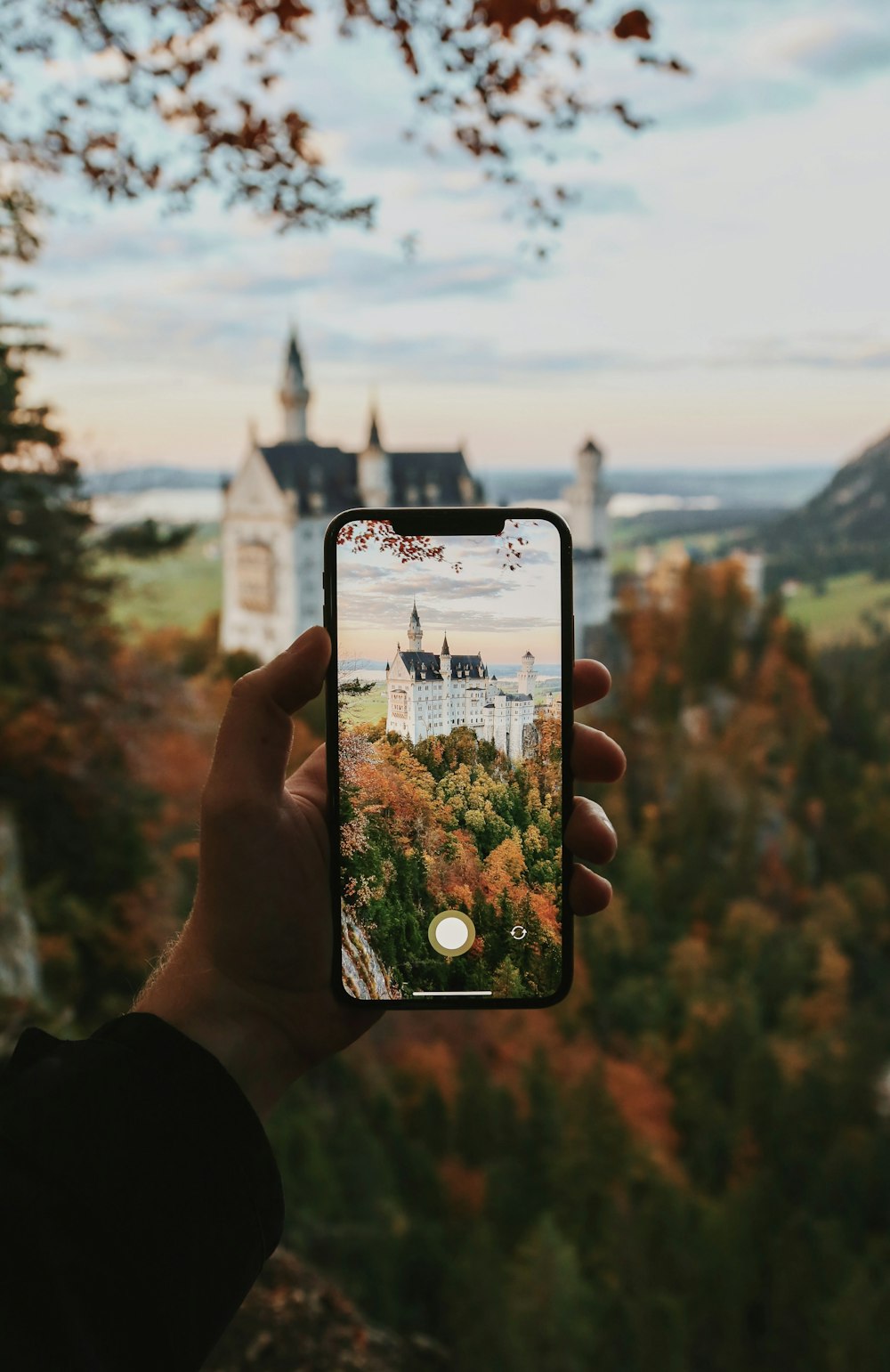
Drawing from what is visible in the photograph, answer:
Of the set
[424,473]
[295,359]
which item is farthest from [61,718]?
[295,359]

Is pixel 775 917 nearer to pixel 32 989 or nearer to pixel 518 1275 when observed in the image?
pixel 518 1275

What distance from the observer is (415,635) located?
152 centimetres

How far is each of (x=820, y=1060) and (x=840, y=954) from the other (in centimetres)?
462

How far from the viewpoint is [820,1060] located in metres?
31.2

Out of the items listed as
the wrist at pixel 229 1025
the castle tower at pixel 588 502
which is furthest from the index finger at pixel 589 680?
the castle tower at pixel 588 502

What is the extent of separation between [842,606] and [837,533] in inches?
89.5

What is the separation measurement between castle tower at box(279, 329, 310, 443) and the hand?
29148mm

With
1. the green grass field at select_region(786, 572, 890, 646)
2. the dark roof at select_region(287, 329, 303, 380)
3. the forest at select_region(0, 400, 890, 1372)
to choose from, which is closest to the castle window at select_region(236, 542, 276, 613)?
the forest at select_region(0, 400, 890, 1372)

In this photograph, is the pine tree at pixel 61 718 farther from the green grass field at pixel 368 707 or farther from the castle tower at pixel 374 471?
the castle tower at pixel 374 471

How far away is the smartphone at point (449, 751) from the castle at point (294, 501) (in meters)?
18.2

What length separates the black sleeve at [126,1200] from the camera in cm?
97

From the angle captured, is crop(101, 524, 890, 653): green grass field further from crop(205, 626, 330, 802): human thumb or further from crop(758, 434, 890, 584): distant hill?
crop(758, 434, 890, 584): distant hill

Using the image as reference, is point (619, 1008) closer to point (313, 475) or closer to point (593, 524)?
point (593, 524)

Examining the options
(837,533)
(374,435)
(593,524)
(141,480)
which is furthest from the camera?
(837,533)
